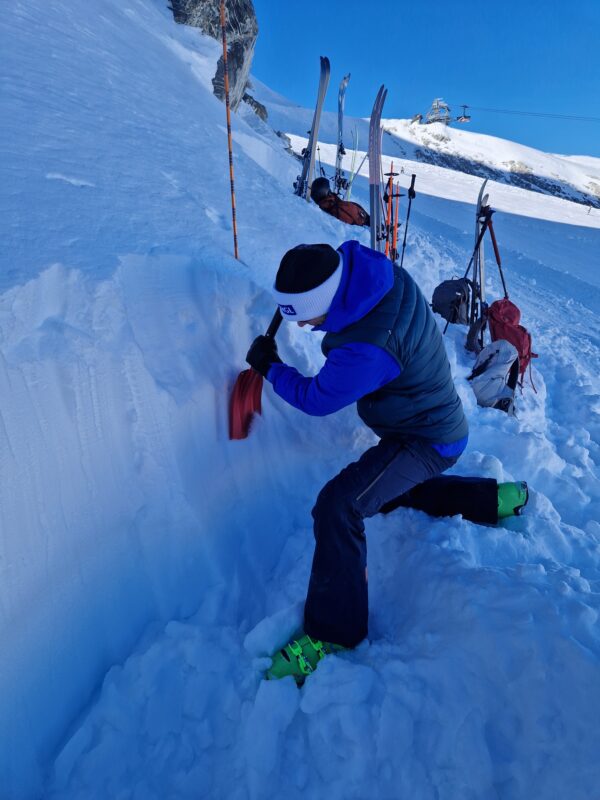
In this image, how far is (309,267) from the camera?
1.46 meters

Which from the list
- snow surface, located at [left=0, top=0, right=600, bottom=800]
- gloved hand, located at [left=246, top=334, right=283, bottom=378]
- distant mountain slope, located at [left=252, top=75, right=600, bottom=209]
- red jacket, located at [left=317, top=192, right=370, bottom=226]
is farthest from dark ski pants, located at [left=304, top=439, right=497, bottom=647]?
distant mountain slope, located at [left=252, top=75, right=600, bottom=209]

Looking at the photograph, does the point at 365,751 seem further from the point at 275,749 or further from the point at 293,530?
the point at 293,530

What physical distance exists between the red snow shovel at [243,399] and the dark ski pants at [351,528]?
0.57 metres

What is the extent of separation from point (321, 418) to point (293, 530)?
0.65 m

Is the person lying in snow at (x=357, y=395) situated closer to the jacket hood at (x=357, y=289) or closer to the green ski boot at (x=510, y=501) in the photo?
the jacket hood at (x=357, y=289)

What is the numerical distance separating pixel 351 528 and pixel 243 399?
782mm

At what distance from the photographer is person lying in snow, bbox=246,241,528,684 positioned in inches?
58.9

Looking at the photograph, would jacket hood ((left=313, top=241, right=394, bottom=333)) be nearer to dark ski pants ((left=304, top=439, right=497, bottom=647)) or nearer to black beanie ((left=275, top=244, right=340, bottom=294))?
black beanie ((left=275, top=244, right=340, bottom=294))

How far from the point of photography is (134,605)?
159cm

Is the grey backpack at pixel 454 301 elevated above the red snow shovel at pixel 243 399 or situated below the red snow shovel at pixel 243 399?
below

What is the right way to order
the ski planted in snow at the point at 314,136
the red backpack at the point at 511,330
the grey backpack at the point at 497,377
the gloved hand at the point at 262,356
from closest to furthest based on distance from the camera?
1. the gloved hand at the point at 262,356
2. the grey backpack at the point at 497,377
3. the red backpack at the point at 511,330
4. the ski planted in snow at the point at 314,136

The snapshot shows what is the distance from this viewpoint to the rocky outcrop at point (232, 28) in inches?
498

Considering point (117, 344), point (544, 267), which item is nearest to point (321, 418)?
point (117, 344)

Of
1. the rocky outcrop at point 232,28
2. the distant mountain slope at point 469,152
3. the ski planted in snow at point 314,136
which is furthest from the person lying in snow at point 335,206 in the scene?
the distant mountain slope at point 469,152
